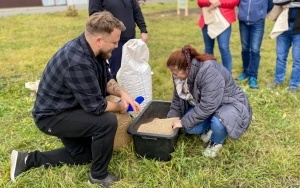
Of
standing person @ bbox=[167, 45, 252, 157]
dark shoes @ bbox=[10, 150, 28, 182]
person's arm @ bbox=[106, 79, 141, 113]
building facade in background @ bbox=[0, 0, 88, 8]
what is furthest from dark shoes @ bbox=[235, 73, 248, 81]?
building facade in background @ bbox=[0, 0, 88, 8]

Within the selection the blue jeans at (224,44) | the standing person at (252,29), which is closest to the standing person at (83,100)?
the blue jeans at (224,44)

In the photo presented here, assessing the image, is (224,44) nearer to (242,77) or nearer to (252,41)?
(252,41)

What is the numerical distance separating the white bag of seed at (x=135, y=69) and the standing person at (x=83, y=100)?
712 millimetres

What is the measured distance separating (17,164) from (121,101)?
3.11 ft

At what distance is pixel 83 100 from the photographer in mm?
2135

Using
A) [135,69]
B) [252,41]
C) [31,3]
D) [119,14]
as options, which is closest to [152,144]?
[135,69]

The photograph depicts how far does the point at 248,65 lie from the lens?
4.43 m

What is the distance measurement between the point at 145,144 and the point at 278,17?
2.48m

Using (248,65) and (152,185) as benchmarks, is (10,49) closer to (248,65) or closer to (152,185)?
(248,65)

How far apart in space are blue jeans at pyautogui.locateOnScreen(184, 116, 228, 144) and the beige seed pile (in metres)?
0.16

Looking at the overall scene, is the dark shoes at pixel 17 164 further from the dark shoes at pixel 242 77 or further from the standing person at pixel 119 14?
the dark shoes at pixel 242 77

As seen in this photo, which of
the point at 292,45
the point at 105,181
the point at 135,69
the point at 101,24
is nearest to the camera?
the point at 101,24

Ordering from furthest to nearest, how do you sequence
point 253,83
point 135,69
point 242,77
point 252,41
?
point 242,77, point 253,83, point 252,41, point 135,69

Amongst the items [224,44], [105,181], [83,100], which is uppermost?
[83,100]
